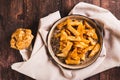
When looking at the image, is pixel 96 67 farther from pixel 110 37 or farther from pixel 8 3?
pixel 8 3

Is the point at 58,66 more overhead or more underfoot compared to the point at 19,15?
more underfoot

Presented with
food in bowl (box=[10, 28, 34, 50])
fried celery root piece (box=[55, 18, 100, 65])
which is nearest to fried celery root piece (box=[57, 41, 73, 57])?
fried celery root piece (box=[55, 18, 100, 65])

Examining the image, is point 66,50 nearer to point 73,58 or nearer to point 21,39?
point 73,58

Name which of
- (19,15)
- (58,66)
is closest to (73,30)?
(58,66)

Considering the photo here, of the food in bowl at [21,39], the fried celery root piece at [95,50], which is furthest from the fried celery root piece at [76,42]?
the food in bowl at [21,39]

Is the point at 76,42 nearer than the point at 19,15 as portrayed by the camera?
Yes

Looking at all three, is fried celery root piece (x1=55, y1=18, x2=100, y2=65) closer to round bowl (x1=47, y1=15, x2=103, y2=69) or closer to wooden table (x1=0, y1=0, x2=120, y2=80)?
round bowl (x1=47, y1=15, x2=103, y2=69)

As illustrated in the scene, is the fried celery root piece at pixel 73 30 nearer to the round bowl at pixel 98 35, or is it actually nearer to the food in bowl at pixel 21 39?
the round bowl at pixel 98 35
